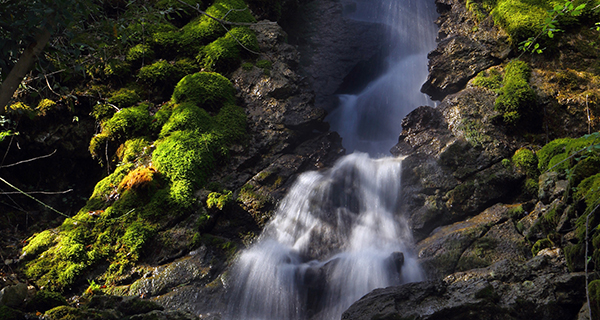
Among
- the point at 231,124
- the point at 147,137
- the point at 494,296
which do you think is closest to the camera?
the point at 494,296

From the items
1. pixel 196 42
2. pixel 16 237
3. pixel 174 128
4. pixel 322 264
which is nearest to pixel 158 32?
pixel 196 42

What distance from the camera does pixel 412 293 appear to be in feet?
13.9

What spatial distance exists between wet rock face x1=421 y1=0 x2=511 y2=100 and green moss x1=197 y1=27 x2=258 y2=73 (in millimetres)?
4428

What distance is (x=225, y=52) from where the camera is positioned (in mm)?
8703

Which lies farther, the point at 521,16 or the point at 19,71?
the point at 521,16

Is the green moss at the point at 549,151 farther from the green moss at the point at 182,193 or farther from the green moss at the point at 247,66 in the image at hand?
the green moss at the point at 247,66

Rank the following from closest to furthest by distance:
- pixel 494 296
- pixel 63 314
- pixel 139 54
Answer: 1. pixel 63 314
2. pixel 494 296
3. pixel 139 54

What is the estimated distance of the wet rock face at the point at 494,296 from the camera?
3.71m

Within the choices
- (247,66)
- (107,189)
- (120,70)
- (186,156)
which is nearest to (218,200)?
(186,156)

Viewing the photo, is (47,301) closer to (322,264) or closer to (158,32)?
(322,264)

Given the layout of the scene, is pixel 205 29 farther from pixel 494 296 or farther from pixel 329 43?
pixel 494 296

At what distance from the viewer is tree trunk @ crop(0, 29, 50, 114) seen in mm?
2748

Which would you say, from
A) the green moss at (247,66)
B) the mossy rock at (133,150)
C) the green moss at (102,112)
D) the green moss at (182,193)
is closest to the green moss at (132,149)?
the mossy rock at (133,150)

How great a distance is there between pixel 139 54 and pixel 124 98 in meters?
1.32
